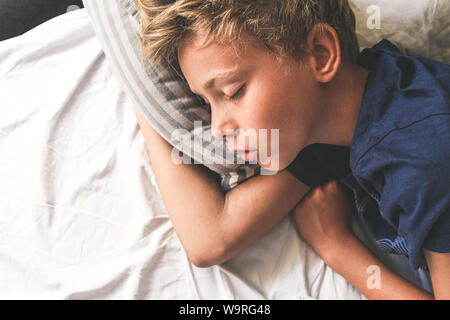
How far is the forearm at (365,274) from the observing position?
0.65 m

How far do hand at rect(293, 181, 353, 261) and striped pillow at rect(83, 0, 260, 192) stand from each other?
0.13 meters

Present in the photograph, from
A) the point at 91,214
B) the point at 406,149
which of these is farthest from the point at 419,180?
the point at 91,214

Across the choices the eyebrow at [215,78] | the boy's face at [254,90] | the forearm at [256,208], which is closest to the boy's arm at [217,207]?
the forearm at [256,208]

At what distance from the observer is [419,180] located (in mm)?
520

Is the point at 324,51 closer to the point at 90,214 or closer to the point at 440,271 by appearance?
the point at 440,271

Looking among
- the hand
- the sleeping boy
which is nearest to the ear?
the sleeping boy

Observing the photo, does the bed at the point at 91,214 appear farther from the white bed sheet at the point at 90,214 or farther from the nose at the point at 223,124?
the nose at the point at 223,124

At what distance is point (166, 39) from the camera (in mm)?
577

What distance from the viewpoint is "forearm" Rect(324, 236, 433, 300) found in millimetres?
647

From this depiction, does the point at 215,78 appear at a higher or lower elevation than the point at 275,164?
higher

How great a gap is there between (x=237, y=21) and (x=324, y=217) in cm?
38

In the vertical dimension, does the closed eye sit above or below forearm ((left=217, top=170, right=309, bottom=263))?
above

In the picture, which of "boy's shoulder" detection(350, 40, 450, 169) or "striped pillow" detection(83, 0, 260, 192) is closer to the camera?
"boy's shoulder" detection(350, 40, 450, 169)

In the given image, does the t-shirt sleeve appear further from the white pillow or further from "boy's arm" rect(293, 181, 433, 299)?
the white pillow
